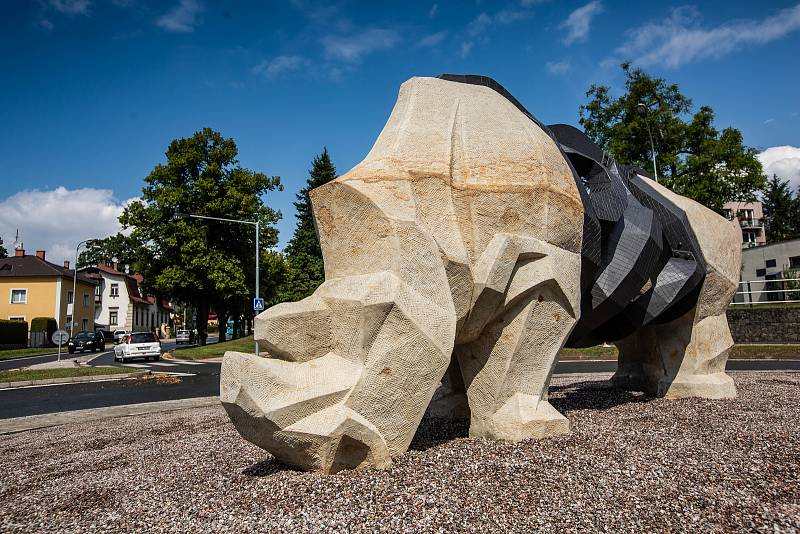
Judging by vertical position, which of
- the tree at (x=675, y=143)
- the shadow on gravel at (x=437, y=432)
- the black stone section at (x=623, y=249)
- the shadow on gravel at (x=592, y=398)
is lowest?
the shadow on gravel at (x=592, y=398)

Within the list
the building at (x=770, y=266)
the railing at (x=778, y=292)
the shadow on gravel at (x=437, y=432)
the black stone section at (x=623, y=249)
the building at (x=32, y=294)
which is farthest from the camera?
the building at (x=32, y=294)

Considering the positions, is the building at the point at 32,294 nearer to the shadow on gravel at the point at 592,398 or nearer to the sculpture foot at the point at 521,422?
the shadow on gravel at the point at 592,398

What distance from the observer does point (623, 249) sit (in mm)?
5770

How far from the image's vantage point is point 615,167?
654 cm

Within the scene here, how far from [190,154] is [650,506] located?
108ft

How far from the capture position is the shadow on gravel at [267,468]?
4.14 meters

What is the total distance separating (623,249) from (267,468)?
159 inches

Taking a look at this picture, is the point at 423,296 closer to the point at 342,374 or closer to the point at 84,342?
the point at 342,374

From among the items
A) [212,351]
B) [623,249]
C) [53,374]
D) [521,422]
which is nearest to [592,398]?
[623,249]

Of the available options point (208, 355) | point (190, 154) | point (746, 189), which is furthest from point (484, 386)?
point (190, 154)

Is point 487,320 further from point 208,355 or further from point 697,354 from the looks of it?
point 208,355

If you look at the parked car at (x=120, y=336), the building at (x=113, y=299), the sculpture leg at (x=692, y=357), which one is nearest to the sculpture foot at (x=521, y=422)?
the sculpture leg at (x=692, y=357)

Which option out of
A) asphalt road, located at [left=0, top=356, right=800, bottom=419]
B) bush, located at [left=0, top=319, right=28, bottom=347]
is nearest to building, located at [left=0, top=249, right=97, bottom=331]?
bush, located at [left=0, top=319, right=28, bottom=347]

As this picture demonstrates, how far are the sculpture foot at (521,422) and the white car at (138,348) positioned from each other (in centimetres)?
2432
